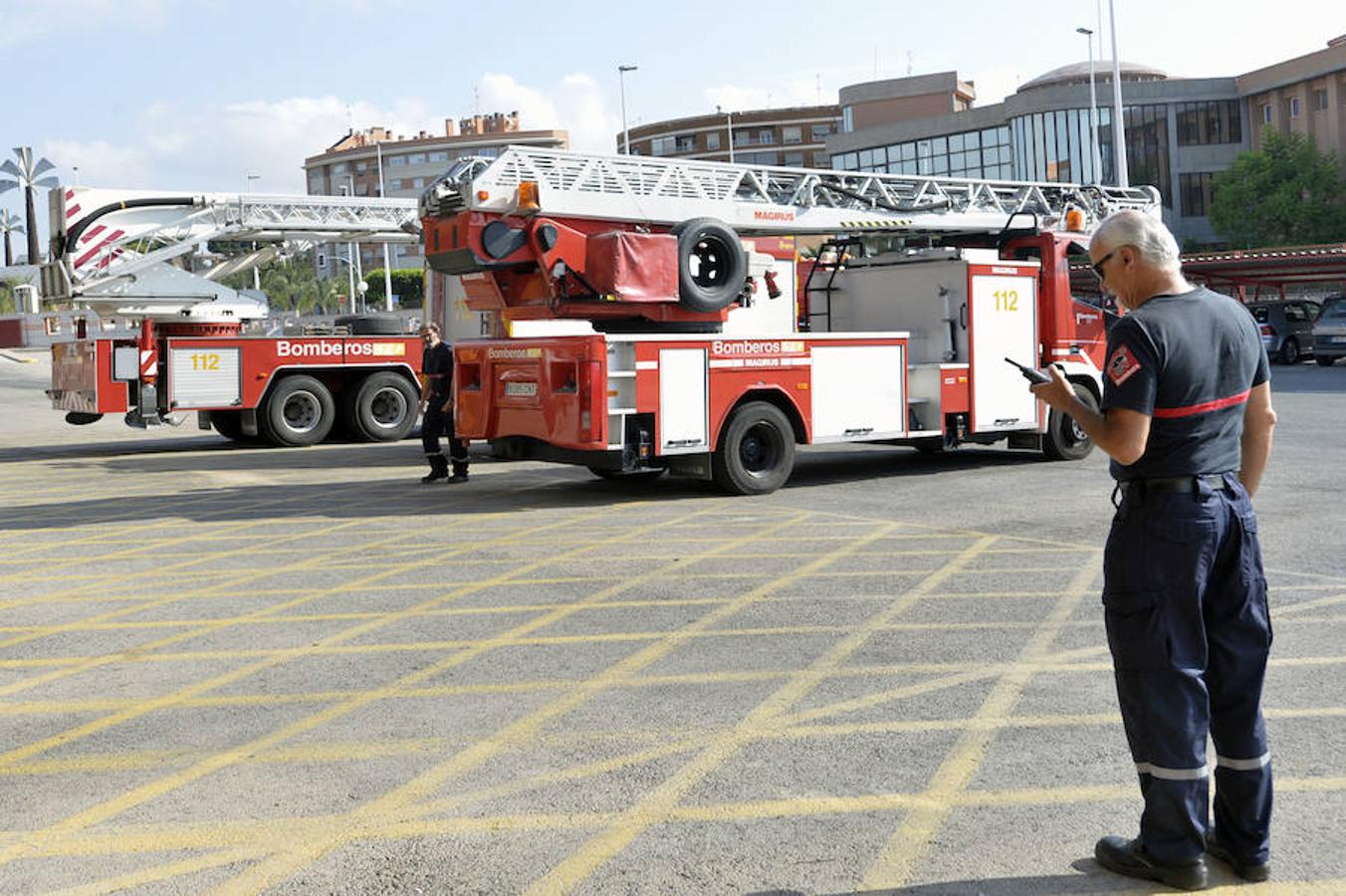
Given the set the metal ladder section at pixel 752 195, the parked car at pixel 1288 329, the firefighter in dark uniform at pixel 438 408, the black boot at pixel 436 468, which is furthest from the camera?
the parked car at pixel 1288 329

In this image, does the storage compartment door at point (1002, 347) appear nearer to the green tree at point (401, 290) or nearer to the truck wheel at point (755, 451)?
the truck wheel at point (755, 451)

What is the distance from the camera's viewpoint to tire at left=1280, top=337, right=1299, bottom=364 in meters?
34.9

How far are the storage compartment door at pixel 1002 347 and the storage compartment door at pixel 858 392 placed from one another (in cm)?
103

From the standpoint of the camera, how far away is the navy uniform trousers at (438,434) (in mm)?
14375

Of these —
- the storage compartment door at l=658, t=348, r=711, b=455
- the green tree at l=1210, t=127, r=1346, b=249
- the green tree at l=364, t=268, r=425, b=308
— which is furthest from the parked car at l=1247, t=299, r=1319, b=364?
the green tree at l=364, t=268, r=425, b=308

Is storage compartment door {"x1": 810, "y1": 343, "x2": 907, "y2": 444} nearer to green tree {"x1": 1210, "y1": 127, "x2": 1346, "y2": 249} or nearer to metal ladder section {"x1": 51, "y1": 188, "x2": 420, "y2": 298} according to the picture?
metal ladder section {"x1": 51, "y1": 188, "x2": 420, "y2": 298}

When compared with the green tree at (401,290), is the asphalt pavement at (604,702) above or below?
below

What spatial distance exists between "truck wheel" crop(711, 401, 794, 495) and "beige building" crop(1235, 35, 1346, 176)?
194ft

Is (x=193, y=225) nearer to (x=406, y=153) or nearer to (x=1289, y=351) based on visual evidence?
(x=1289, y=351)

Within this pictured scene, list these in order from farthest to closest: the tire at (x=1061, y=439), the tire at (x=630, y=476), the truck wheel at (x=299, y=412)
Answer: the truck wheel at (x=299, y=412), the tire at (x=1061, y=439), the tire at (x=630, y=476)

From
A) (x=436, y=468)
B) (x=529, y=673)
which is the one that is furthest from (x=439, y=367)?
(x=529, y=673)

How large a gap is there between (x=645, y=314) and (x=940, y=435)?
3.37 meters

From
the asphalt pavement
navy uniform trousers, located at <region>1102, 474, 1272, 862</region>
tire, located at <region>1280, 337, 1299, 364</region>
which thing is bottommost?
the asphalt pavement

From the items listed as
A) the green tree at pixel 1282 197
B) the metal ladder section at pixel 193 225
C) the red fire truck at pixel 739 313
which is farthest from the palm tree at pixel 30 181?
the green tree at pixel 1282 197
